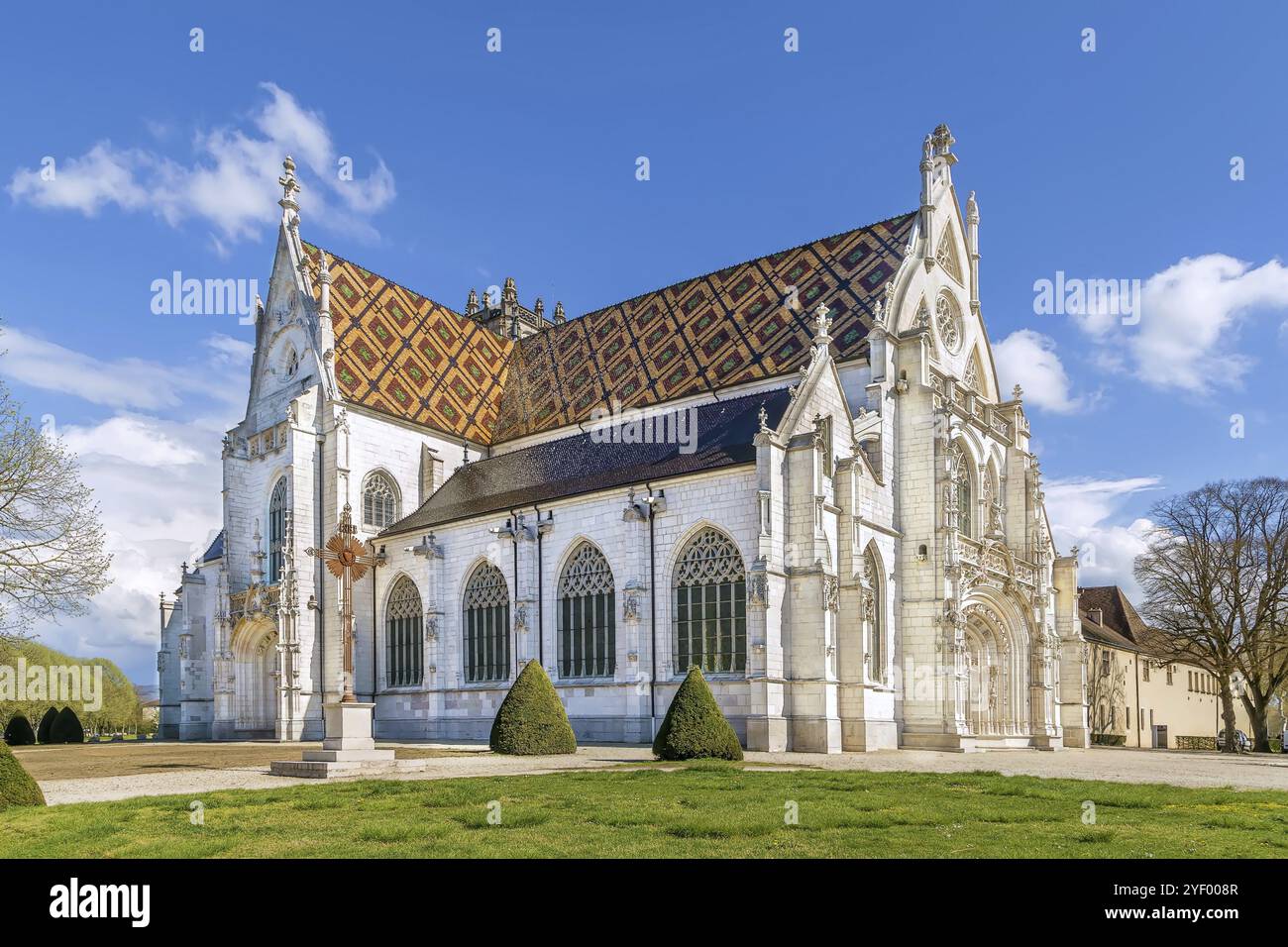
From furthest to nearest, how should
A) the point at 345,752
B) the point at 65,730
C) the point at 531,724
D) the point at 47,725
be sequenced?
the point at 47,725, the point at 65,730, the point at 531,724, the point at 345,752

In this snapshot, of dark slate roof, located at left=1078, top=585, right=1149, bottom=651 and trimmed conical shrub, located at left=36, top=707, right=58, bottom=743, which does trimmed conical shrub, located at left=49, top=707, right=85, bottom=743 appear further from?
dark slate roof, located at left=1078, top=585, right=1149, bottom=651

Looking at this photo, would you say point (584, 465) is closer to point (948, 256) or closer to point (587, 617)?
point (587, 617)

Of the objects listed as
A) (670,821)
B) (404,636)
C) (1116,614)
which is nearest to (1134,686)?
(1116,614)

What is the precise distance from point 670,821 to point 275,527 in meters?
27.6

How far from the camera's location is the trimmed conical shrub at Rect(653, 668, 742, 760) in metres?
18.8

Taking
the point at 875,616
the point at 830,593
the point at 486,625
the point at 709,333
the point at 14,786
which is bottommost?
the point at 14,786

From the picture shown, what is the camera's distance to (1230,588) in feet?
126

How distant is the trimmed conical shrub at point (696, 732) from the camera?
18766 millimetres

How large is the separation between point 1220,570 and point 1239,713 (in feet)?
122

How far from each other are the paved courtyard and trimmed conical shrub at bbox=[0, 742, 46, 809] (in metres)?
1.14
